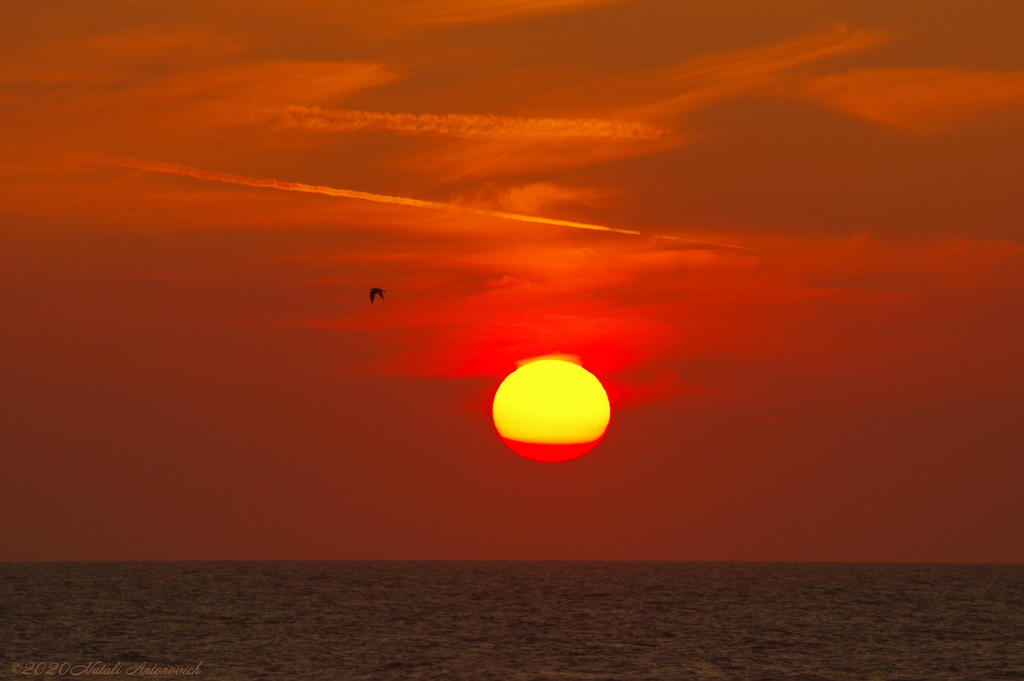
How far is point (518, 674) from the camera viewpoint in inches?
2218

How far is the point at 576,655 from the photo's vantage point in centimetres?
6431

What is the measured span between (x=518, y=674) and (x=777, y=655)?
60.4ft

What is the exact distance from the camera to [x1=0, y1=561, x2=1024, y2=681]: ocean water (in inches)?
2313

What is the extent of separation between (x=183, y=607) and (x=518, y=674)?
5598 cm

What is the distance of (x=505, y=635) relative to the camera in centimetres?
7581

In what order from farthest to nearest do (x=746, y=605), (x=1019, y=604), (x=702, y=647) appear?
1. (x=1019, y=604)
2. (x=746, y=605)
3. (x=702, y=647)

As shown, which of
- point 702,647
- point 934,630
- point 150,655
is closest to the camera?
point 150,655

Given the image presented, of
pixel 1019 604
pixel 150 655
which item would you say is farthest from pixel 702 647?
pixel 1019 604

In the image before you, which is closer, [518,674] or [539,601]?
[518,674]

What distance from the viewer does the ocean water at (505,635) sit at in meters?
58.8

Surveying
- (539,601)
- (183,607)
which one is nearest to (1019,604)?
(539,601)

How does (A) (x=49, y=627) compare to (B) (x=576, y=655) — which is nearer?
(B) (x=576, y=655)

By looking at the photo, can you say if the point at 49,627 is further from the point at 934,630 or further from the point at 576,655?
the point at 934,630

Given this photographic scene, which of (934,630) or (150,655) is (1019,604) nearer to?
(934,630)
